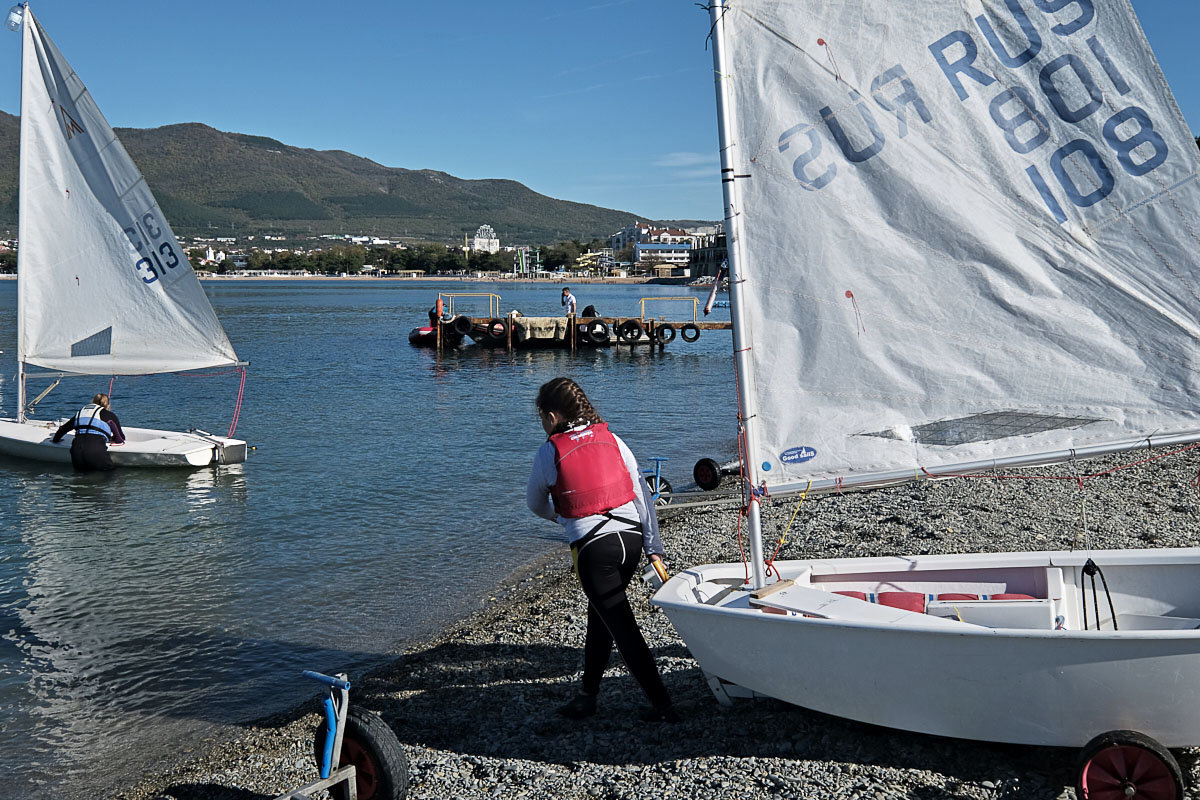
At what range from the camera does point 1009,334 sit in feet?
16.1

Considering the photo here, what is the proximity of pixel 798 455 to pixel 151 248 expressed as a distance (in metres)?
13.4

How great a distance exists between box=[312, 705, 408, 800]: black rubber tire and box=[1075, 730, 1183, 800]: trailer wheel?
10.1ft

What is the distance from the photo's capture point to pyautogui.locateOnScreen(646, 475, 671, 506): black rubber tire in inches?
473

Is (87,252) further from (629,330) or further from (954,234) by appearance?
(629,330)

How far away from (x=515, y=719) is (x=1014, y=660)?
115 inches

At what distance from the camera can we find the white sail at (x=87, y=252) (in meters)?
14.8

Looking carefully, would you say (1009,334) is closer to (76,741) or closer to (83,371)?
(76,741)

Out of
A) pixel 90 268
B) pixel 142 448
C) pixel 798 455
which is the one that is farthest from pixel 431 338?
pixel 798 455

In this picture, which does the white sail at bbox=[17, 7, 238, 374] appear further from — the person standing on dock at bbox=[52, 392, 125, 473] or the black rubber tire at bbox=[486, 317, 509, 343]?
the black rubber tire at bbox=[486, 317, 509, 343]

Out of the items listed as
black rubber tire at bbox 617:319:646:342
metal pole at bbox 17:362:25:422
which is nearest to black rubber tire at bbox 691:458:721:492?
metal pole at bbox 17:362:25:422

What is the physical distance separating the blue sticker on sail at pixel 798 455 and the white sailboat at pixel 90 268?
12.3 metres

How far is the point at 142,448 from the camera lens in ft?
49.1

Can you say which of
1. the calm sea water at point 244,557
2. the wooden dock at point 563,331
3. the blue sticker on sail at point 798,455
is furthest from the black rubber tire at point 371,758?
the wooden dock at point 563,331

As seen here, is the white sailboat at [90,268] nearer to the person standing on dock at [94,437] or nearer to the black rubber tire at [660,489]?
the person standing on dock at [94,437]
